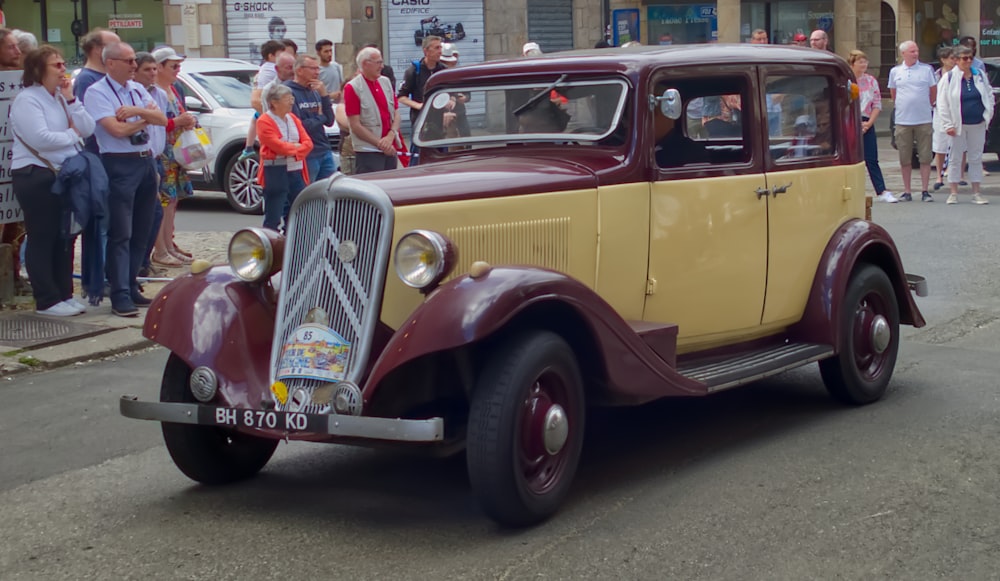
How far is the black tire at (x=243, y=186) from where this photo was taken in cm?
1535

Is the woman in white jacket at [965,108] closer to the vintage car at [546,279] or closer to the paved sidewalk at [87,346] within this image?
the vintage car at [546,279]

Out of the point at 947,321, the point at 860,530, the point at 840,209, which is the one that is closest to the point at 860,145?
the point at 840,209

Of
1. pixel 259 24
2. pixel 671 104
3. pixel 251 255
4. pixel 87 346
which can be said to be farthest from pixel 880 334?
pixel 259 24

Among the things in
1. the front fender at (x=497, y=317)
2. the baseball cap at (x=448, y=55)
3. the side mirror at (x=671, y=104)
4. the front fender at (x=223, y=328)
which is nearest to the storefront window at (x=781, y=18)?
the baseball cap at (x=448, y=55)

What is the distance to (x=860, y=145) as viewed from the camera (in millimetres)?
7379

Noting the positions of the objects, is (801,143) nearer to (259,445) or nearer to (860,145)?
(860,145)

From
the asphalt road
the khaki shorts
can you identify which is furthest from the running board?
the khaki shorts

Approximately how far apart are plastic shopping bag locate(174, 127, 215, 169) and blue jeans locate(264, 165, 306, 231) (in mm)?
553

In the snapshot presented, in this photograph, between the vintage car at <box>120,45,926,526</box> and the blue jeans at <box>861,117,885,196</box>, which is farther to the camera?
the blue jeans at <box>861,117,885,196</box>

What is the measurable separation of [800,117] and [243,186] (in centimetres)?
953

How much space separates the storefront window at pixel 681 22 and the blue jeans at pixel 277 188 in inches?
801

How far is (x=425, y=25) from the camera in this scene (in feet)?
89.7

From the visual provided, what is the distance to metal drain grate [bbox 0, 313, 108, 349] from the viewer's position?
8.59 meters

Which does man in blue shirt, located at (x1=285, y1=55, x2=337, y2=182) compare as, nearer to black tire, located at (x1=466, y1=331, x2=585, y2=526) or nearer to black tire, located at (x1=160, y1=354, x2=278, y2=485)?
black tire, located at (x1=160, y1=354, x2=278, y2=485)
